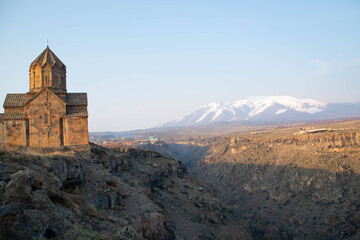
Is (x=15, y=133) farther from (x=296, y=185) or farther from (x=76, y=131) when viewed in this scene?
(x=296, y=185)

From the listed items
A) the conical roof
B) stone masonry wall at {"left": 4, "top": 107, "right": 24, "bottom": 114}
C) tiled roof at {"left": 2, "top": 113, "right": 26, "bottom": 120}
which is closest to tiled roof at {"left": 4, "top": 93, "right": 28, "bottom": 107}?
stone masonry wall at {"left": 4, "top": 107, "right": 24, "bottom": 114}

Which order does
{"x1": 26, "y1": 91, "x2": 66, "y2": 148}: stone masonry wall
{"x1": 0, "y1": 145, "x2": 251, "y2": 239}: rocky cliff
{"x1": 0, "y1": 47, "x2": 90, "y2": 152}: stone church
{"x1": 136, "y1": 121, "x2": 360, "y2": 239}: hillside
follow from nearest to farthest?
1. {"x1": 0, "y1": 145, "x2": 251, "y2": 239}: rocky cliff
2. {"x1": 0, "y1": 47, "x2": 90, "y2": 152}: stone church
3. {"x1": 26, "y1": 91, "x2": 66, "y2": 148}: stone masonry wall
4. {"x1": 136, "y1": 121, "x2": 360, "y2": 239}: hillside

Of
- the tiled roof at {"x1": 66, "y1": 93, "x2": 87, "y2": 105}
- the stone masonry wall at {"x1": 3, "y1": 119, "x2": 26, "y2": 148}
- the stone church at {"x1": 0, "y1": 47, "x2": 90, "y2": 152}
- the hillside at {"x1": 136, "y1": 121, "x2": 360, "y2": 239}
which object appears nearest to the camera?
the stone masonry wall at {"x1": 3, "y1": 119, "x2": 26, "y2": 148}

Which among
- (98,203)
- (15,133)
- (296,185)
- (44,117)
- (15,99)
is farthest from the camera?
(296,185)

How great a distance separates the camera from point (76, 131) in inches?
795

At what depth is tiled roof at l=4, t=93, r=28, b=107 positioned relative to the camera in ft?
65.9

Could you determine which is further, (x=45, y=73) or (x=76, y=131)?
(x=45, y=73)

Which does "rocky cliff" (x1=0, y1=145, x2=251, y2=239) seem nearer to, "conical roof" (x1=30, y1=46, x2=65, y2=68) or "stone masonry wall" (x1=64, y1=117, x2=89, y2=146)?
"stone masonry wall" (x1=64, y1=117, x2=89, y2=146)

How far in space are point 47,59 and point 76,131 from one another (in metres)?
5.39

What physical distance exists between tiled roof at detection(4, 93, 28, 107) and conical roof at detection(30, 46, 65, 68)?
2.19 m

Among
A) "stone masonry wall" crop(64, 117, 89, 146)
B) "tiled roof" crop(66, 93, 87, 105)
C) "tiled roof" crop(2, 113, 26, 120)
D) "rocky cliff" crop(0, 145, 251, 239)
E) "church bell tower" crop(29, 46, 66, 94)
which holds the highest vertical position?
"church bell tower" crop(29, 46, 66, 94)

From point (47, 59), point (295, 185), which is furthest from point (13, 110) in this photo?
point (295, 185)

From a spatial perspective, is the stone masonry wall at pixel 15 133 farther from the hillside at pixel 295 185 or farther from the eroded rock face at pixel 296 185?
the eroded rock face at pixel 296 185

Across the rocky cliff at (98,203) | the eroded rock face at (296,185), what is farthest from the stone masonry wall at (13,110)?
the eroded rock face at (296,185)
